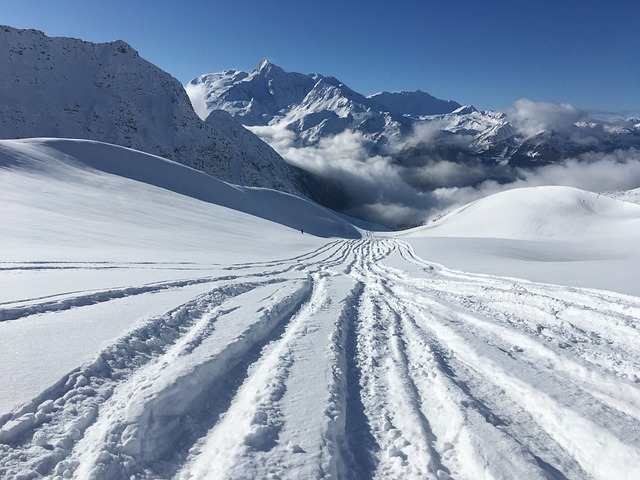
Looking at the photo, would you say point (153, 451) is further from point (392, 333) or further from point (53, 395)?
point (392, 333)

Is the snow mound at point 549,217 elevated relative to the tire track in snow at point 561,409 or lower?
elevated

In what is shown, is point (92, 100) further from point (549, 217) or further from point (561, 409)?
point (561, 409)

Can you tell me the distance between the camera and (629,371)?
4738 millimetres

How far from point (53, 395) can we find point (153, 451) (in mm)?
1245

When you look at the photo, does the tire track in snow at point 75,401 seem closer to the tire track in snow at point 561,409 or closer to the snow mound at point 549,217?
the tire track in snow at point 561,409

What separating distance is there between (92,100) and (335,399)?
216694 millimetres

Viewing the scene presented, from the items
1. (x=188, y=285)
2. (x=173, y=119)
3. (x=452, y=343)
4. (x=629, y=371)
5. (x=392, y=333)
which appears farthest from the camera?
(x=173, y=119)

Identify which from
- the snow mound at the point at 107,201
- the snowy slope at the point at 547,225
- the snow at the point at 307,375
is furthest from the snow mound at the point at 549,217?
the snow at the point at 307,375

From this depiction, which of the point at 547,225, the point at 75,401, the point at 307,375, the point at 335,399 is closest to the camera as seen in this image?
the point at 75,401

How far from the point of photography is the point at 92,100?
17875cm

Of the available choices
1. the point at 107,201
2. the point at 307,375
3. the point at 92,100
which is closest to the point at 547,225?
the point at 107,201

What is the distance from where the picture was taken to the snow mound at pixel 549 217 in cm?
4619

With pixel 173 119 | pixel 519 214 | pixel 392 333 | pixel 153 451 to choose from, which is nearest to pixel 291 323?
pixel 392 333

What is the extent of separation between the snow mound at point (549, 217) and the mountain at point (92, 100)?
487 feet
